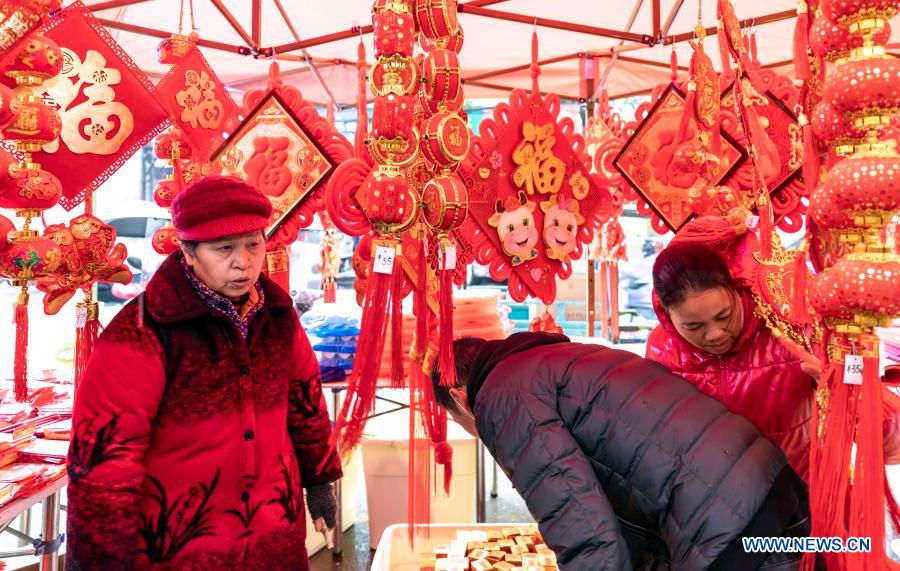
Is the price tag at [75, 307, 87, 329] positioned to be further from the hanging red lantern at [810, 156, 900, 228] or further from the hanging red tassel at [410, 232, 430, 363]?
the hanging red lantern at [810, 156, 900, 228]

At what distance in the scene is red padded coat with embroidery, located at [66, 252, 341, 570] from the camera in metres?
1.22

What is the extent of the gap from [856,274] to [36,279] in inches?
65.6

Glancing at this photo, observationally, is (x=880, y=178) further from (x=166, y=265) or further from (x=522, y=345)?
(x=166, y=265)

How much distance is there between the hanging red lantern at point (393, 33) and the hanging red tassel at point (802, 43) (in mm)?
666

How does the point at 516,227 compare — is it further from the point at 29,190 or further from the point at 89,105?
the point at 29,190

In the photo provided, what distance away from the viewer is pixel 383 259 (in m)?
1.36

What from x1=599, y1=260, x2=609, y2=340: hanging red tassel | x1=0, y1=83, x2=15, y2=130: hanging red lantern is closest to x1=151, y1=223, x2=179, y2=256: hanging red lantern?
x1=0, y1=83, x2=15, y2=130: hanging red lantern

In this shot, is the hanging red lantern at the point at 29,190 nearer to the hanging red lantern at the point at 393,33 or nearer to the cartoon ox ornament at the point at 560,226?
the hanging red lantern at the point at 393,33

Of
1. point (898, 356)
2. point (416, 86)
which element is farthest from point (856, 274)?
point (898, 356)

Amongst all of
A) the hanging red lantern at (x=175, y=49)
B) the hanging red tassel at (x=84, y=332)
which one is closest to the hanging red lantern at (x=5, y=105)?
the hanging red tassel at (x=84, y=332)

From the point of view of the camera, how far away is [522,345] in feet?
4.42

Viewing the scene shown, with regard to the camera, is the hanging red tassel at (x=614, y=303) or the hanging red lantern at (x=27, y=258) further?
the hanging red tassel at (x=614, y=303)

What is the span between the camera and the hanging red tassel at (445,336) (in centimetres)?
147

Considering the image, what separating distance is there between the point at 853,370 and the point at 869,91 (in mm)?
364
